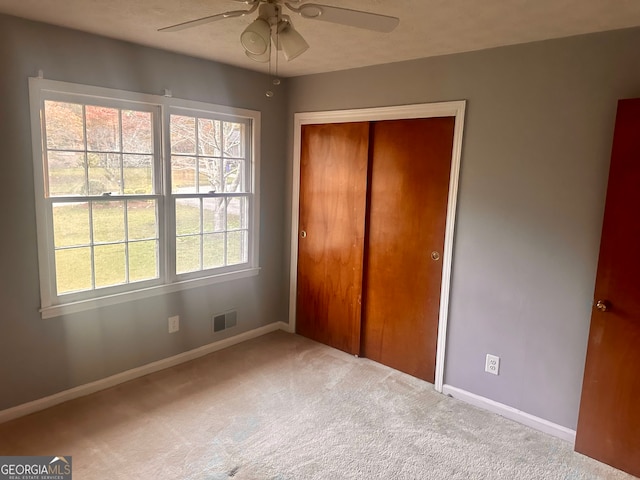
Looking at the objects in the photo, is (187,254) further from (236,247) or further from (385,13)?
(385,13)

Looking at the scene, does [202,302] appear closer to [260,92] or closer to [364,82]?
[260,92]

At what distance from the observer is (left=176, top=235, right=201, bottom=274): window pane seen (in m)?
3.27

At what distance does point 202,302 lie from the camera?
346cm

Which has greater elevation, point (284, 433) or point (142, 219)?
point (142, 219)

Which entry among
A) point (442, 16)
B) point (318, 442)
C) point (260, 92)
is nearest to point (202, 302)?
point (318, 442)

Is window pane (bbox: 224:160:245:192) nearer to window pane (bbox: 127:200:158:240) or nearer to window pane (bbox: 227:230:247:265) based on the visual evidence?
window pane (bbox: 227:230:247:265)

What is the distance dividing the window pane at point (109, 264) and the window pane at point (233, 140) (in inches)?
45.1

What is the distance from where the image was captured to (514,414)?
2.71 metres

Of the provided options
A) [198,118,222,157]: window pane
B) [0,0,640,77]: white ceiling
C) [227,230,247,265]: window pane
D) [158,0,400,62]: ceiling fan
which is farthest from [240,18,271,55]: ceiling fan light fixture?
[227,230,247,265]: window pane

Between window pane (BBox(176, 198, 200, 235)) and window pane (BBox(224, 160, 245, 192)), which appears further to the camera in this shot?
window pane (BBox(224, 160, 245, 192))

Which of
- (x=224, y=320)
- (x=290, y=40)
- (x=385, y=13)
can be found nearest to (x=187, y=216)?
(x=224, y=320)

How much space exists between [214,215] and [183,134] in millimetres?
675

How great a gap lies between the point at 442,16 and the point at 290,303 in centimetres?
271

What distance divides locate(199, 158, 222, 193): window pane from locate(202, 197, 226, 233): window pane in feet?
0.28
